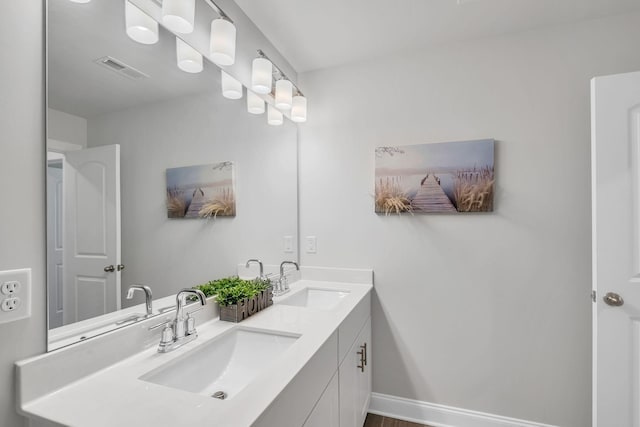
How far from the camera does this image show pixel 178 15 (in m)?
1.18

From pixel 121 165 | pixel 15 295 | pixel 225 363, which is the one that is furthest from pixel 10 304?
pixel 225 363

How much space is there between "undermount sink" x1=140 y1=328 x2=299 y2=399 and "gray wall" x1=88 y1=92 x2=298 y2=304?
314 millimetres

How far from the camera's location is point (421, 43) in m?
1.95

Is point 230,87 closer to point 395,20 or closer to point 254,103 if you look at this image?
point 254,103

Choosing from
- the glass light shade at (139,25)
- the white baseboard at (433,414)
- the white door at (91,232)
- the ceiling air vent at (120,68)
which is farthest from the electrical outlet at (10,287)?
the white baseboard at (433,414)

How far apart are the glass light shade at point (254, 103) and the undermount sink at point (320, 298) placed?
1.14 metres

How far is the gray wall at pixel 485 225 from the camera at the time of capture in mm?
1711

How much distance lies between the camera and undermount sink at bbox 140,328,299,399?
1.05 metres

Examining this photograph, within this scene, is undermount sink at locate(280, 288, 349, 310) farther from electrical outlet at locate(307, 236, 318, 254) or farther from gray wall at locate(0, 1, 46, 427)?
gray wall at locate(0, 1, 46, 427)

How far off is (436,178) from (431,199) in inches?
5.2

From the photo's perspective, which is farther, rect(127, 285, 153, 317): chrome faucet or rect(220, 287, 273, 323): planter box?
rect(220, 287, 273, 323): planter box

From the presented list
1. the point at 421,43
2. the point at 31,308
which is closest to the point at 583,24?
the point at 421,43

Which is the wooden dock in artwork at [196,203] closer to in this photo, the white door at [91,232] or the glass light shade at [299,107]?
the white door at [91,232]

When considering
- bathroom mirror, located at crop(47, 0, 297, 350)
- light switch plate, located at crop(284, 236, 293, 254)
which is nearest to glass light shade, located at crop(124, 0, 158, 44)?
bathroom mirror, located at crop(47, 0, 297, 350)
